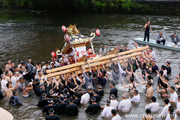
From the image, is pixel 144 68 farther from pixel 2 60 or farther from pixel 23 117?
pixel 2 60

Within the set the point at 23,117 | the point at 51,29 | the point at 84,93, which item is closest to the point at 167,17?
the point at 51,29

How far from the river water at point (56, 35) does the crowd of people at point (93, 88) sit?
1.40 ft

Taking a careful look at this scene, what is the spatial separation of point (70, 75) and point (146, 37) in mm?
12853

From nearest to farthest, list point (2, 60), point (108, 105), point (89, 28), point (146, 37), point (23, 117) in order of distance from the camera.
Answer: point (108, 105)
point (23, 117)
point (2, 60)
point (146, 37)
point (89, 28)

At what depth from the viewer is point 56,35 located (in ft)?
90.6

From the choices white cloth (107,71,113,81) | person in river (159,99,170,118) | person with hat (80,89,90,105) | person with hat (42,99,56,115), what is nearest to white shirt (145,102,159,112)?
person in river (159,99,170,118)

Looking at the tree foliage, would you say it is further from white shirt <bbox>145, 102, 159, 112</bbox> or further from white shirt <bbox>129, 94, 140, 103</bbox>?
white shirt <bbox>145, 102, 159, 112</bbox>

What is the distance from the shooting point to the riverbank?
115ft

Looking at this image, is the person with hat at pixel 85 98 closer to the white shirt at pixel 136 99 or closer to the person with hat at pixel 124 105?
the person with hat at pixel 124 105

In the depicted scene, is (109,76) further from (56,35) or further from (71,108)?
(56,35)

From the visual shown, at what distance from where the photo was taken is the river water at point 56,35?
11712 millimetres

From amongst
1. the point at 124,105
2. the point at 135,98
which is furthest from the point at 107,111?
the point at 135,98

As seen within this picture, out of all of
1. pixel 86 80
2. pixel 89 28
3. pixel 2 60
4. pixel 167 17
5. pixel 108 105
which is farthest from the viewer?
pixel 167 17

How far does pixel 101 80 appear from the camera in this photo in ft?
43.5
